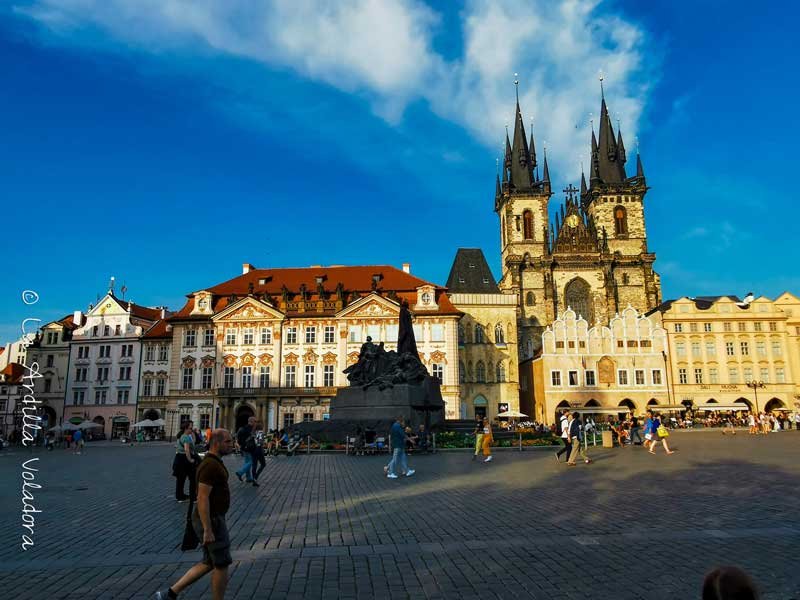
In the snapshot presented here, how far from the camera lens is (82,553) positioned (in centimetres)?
749

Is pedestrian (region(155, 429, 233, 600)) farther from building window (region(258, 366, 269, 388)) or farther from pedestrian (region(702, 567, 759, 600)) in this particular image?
building window (region(258, 366, 269, 388))

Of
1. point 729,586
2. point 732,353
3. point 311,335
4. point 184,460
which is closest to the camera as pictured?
point 729,586

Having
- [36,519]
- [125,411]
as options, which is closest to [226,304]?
[125,411]

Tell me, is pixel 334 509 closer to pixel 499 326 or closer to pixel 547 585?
pixel 547 585

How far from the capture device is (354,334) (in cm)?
5131

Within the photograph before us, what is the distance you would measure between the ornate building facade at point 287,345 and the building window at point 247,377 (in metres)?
0.08

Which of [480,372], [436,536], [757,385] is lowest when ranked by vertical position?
[436,536]

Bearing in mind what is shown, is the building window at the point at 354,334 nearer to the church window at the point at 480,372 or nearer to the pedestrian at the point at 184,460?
the church window at the point at 480,372

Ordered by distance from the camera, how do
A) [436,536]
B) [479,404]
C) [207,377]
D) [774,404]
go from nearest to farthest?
[436,536] < [207,377] < [479,404] < [774,404]

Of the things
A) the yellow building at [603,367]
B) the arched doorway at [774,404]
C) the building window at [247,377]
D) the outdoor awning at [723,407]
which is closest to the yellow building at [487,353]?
the yellow building at [603,367]

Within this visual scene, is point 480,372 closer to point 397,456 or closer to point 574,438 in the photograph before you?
point 574,438

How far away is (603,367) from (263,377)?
31.4 m

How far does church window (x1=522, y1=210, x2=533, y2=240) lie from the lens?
244 feet

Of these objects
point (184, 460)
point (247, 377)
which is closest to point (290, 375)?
point (247, 377)
